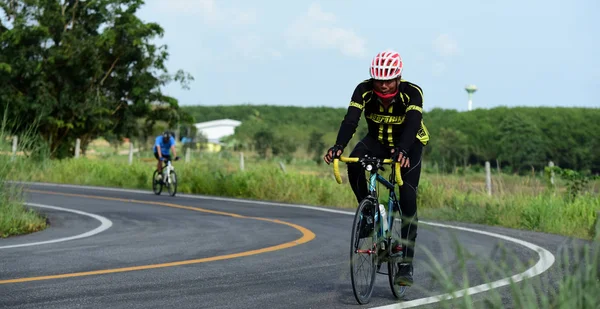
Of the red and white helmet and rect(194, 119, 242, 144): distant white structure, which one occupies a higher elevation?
rect(194, 119, 242, 144): distant white structure

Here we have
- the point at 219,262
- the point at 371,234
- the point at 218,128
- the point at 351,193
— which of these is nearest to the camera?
the point at 371,234

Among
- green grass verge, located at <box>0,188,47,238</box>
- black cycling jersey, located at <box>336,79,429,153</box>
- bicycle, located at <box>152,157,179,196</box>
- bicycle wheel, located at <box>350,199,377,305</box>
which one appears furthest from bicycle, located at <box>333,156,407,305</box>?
bicycle, located at <box>152,157,179,196</box>

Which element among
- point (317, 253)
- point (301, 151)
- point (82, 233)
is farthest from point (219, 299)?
point (301, 151)

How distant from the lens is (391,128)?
7.71 metres

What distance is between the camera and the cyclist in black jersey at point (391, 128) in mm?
7203

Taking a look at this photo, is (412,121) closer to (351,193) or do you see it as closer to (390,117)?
(390,117)

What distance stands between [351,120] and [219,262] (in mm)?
3117

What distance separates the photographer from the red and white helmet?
7.18 metres

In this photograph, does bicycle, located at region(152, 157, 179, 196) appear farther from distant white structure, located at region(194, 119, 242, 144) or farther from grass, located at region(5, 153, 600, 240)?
distant white structure, located at region(194, 119, 242, 144)

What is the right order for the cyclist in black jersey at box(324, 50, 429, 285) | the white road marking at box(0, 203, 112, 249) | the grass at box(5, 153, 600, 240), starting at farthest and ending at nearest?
the grass at box(5, 153, 600, 240)
the white road marking at box(0, 203, 112, 249)
the cyclist in black jersey at box(324, 50, 429, 285)

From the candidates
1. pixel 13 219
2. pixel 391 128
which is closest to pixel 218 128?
pixel 13 219

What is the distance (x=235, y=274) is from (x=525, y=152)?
76402 millimetres

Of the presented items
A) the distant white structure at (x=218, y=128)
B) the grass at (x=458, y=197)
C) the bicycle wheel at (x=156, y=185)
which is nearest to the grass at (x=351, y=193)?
the grass at (x=458, y=197)

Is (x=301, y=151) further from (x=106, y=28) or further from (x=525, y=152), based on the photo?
(x=106, y=28)
